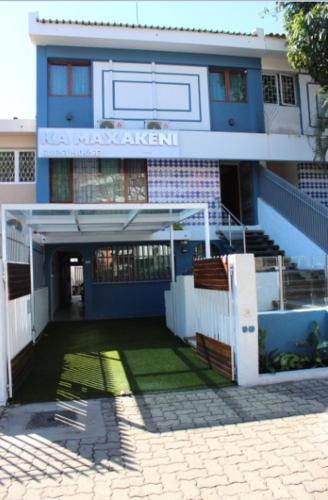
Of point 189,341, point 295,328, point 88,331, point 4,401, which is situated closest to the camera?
point 4,401

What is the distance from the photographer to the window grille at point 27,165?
15.1m

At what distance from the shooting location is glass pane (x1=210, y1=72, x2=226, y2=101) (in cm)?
1516

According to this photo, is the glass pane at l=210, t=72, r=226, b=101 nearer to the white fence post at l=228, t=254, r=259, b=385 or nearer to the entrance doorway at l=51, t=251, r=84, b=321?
the entrance doorway at l=51, t=251, r=84, b=321

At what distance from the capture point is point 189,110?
14750 mm

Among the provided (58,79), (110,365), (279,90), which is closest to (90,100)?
(58,79)

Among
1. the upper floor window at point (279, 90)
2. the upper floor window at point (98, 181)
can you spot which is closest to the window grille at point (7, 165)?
the upper floor window at point (98, 181)

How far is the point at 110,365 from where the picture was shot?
835cm

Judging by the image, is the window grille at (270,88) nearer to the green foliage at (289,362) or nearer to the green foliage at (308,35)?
the green foliage at (308,35)

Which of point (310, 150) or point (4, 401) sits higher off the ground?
point (310, 150)

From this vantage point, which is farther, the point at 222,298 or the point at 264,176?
the point at 264,176

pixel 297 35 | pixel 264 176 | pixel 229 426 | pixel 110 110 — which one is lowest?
pixel 229 426

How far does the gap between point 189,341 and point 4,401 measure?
456cm

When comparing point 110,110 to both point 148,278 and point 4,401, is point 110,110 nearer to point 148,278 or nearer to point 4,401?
point 148,278

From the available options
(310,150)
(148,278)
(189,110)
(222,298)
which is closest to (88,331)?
(148,278)
